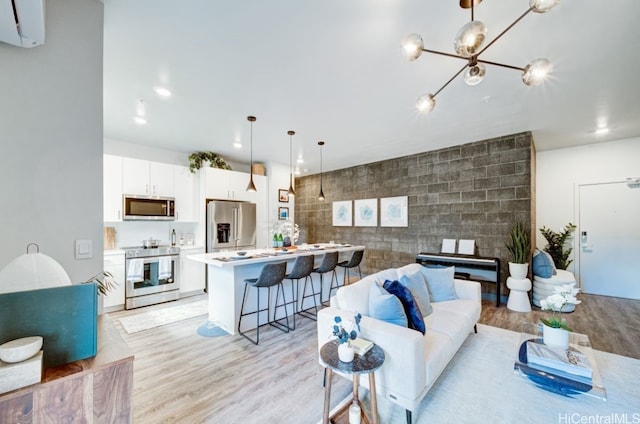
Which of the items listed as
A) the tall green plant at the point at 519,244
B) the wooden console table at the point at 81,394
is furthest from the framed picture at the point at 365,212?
the wooden console table at the point at 81,394

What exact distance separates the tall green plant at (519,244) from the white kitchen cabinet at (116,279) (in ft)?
19.8

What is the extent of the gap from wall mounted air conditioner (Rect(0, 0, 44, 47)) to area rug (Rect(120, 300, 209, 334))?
10.2 ft

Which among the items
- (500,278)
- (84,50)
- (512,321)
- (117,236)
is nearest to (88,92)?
(84,50)

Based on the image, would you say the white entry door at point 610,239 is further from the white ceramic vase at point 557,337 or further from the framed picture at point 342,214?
the framed picture at point 342,214

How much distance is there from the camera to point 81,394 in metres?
1.00

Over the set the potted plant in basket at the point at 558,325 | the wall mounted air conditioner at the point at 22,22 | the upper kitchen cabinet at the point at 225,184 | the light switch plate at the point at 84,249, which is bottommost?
the potted plant in basket at the point at 558,325

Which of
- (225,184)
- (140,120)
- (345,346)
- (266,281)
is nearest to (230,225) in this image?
(225,184)

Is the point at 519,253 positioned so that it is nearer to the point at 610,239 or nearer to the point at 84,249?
the point at 610,239

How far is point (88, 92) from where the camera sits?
1.65m

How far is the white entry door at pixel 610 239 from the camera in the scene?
440 centimetres

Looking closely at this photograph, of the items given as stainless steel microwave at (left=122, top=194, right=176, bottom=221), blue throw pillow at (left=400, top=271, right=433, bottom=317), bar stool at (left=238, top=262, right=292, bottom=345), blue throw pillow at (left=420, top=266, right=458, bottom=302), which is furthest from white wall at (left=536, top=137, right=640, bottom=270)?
stainless steel microwave at (left=122, top=194, right=176, bottom=221)

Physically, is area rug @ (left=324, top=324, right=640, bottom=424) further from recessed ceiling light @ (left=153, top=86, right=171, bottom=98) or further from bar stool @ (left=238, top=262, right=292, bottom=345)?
recessed ceiling light @ (left=153, top=86, right=171, bottom=98)

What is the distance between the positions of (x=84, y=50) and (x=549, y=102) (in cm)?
449

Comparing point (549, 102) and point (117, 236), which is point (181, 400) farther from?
point (549, 102)
